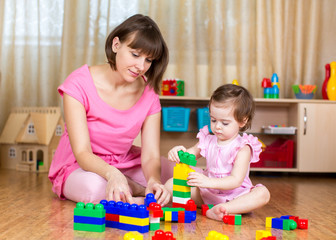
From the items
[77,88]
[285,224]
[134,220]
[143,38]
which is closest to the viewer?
[134,220]

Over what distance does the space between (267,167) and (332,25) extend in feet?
3.78

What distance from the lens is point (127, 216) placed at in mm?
1253

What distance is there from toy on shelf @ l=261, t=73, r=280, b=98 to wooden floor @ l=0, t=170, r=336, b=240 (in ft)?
2.59

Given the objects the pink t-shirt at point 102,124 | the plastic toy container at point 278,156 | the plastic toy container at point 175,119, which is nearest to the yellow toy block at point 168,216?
the pink t-shirt at point 102,124

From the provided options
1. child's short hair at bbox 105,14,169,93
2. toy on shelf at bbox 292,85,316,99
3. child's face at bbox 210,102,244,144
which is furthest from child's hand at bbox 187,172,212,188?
toy on shelf at bbox 292,85,316,99

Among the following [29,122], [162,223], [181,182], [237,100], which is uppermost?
[237,100]

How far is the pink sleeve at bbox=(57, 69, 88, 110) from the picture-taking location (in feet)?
5.50

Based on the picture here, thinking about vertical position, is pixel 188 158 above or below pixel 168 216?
above

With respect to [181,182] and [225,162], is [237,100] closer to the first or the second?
[225,162]

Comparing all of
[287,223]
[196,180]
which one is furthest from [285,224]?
[196,180]

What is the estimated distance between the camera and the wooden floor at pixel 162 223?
4.07 ft

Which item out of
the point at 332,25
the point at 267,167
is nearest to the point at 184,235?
the point at 267,167

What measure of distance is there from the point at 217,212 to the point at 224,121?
1.04 ft

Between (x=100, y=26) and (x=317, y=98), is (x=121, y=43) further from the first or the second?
(x=317, y=98)
